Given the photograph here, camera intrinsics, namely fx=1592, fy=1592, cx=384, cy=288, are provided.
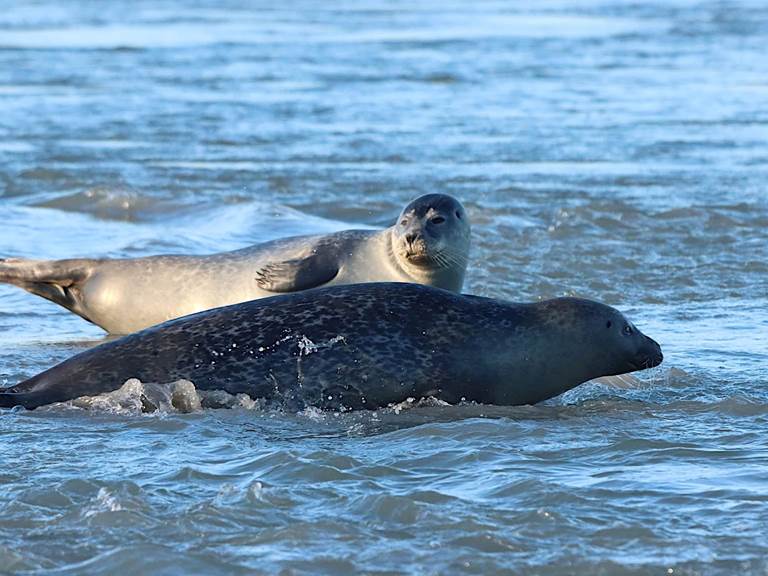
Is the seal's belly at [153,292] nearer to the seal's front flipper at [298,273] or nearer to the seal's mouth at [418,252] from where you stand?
the seal's front flipper at [298,273]

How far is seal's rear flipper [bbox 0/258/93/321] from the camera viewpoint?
7.70 metres

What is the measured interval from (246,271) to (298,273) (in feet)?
1.50

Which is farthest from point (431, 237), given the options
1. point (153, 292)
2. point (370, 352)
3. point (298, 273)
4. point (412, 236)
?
point (370, 352)

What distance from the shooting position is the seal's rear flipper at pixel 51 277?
7.70 m

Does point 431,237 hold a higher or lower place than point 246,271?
higher

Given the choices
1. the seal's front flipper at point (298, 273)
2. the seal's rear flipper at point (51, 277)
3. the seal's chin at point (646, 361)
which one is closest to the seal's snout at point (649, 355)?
the seal's chin at point (646, 361)

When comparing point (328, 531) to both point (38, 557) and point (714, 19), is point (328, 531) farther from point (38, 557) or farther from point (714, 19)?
point (714, 19)

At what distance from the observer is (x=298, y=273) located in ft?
24.2

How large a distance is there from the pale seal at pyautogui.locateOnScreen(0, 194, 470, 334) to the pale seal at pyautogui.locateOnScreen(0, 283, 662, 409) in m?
1.42

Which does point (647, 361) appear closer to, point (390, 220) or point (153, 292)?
point (153, 292)

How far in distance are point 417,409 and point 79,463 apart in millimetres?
1307

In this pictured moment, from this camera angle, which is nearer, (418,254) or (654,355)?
(654,355)

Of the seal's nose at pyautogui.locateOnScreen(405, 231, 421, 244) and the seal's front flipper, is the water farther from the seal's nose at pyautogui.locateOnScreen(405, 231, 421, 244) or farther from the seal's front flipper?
the seal's nose at pyautogui.locateOnScreen(405, 231, 421, 244)

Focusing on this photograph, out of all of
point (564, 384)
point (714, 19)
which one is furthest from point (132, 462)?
point (714, 19)
